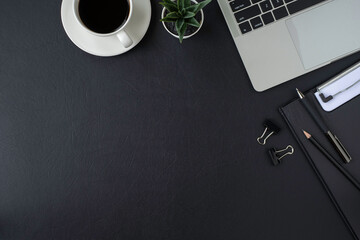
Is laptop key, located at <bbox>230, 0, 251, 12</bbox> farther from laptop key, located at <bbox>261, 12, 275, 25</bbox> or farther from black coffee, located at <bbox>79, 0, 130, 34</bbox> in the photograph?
black coffee, located at <bbox>79, 0, 130, 34</bbox>

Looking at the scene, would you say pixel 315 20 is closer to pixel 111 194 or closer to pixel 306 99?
pixel 306 99

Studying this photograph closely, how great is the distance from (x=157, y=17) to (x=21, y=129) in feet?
1.05

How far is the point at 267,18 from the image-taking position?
2.07ft

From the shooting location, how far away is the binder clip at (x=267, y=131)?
0.64m

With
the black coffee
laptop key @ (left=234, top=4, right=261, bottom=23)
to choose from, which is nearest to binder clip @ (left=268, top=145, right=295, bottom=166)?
laptop key @ (left=234, top=4, right=261, bottom=23)

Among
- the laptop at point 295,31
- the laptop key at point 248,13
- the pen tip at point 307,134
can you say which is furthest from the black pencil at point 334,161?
the laptop key at point 248,13

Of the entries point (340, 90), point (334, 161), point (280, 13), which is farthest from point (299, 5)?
point (334, 161)

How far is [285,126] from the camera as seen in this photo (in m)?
0.65

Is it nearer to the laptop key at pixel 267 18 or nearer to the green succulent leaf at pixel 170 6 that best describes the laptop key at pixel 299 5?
the laptop key at pixel 267 18

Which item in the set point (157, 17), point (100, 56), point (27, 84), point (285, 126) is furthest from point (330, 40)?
point (27, 84)

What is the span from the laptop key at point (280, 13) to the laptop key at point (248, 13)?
0.10 feet

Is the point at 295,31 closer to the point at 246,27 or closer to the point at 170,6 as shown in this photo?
the point at 246,27

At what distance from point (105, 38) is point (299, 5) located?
336 mm

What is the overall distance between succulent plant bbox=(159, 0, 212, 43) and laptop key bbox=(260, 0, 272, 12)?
4.8 inches
